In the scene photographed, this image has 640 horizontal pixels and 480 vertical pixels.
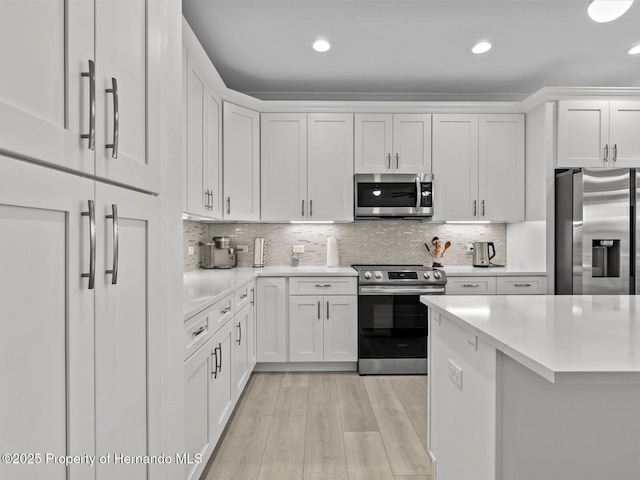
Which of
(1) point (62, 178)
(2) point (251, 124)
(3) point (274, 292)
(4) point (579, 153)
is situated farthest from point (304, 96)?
(1) point (62, 178)

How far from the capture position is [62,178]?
0.70 m

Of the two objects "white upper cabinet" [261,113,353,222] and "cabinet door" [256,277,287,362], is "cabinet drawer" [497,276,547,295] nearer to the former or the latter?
"white upper cabinet" [261,113,353,222]

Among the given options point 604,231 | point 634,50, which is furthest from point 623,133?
point 604,231

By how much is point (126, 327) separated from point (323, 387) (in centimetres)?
238

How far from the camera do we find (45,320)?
2.19 feet

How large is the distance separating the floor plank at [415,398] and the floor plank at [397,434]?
0.11 feet

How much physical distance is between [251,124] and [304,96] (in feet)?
2.50

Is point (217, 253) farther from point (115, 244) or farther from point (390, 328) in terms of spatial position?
point (115, 244)

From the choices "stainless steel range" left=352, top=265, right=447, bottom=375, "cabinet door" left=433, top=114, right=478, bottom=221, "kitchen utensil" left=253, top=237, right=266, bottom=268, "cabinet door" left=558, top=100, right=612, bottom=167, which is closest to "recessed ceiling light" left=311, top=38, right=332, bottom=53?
"cabinet door" left=433, top=114, right=478, bottom=221

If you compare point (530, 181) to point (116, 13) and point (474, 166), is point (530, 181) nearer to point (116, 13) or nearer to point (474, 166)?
point (474, 166)

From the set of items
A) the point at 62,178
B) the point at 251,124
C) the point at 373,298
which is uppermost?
the point at 251,124

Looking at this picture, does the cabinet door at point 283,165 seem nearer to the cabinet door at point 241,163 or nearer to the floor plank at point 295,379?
the cabinet door at point 241,163

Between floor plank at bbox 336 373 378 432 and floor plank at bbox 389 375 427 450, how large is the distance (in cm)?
26

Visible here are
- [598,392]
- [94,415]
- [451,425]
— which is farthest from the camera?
[451,425]
